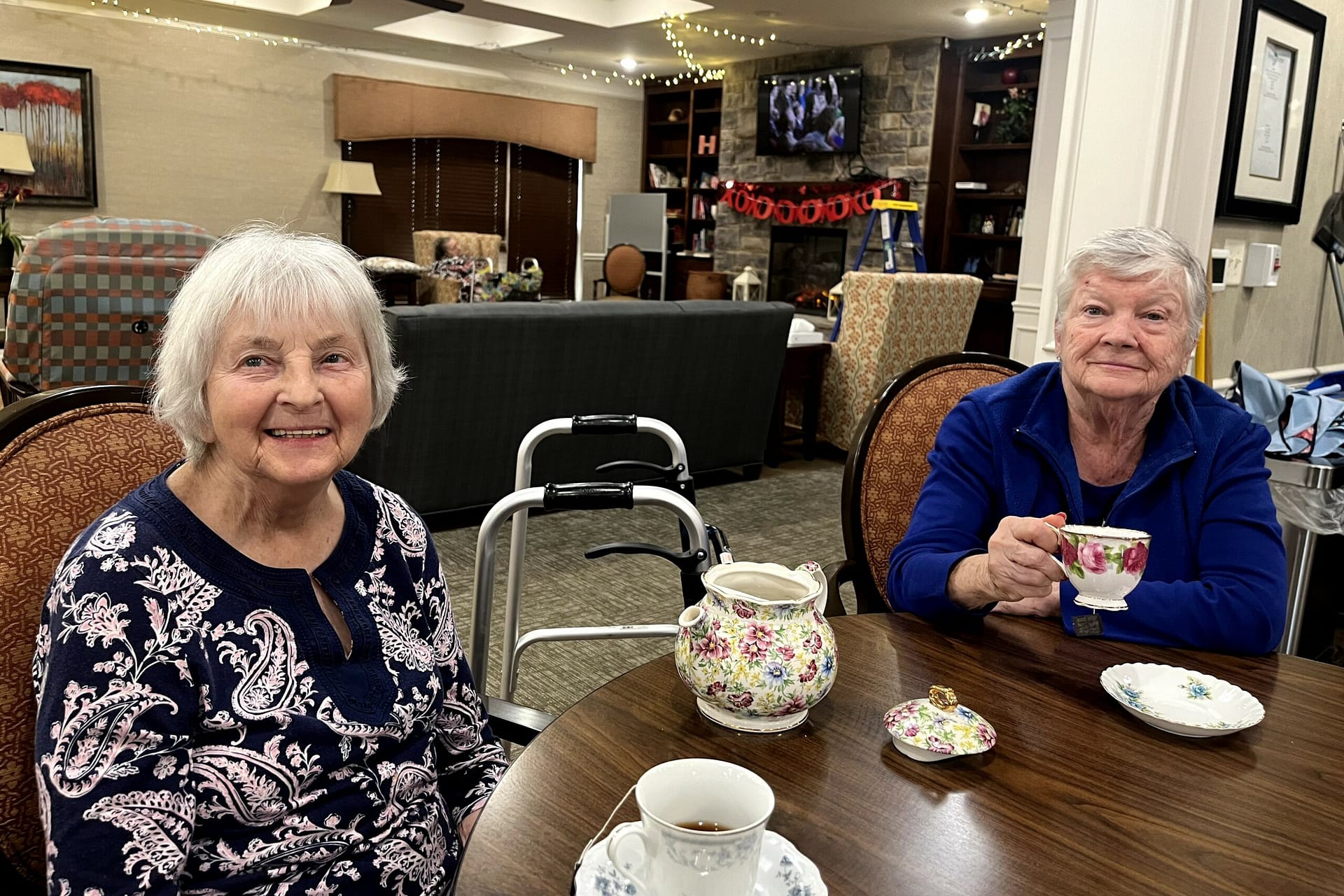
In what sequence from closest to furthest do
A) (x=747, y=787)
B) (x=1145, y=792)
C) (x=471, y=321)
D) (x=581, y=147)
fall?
(x=747, y=787) < (x=1145, y=792) < (x=471, y=321) < (x=581, y=147)

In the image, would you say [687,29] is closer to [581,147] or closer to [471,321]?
[581,147]

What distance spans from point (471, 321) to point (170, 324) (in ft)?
8.65

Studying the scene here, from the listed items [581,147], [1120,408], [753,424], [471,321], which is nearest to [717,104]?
[581,147]

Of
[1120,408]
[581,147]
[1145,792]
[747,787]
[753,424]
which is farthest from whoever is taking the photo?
[581,147]

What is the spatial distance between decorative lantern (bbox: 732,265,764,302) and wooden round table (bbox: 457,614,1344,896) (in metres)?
5.12

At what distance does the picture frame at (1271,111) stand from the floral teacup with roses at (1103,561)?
66.6 inches

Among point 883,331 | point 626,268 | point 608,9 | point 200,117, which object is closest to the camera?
point 883,331

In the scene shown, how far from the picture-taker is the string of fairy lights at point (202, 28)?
7508 mm

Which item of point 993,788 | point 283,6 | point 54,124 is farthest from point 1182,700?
point 54,124

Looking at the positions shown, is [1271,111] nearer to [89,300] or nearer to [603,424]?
[603,424]

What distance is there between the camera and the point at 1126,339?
1353 millimetres

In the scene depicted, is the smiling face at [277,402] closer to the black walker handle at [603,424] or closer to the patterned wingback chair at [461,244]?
the black walker handle at [603,424]

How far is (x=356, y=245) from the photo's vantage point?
9070 mm

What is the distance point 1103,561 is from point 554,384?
3.06 meters
